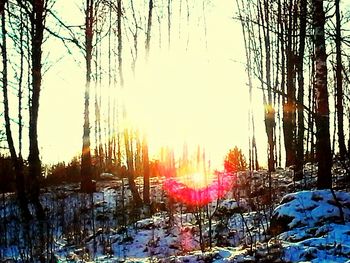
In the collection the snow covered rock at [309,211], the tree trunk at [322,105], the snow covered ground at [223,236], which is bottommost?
the snow covered ground at [223,236]

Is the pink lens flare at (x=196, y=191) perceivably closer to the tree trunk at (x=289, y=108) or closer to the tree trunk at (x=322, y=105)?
the tree trunk at (x=289, y=108)

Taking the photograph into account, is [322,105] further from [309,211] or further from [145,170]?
[145,170]

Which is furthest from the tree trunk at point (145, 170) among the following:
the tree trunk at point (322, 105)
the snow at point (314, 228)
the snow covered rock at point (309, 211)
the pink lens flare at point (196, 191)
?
the snow covered rock at point (309, 211)

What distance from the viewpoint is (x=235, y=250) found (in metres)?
7.43

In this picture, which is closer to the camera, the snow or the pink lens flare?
the snow

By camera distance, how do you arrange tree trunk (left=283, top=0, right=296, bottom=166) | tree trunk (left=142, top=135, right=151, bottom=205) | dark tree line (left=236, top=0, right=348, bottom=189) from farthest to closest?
1. tree trunk (left=142, top=135, right=151, bottom=205)
2. tree trunk (left=283, top=0, right=296, bottom=166)
3. dark tree line (left=236, top=0, right=348, bottom=189)

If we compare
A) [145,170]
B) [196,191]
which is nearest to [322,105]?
[196,191]

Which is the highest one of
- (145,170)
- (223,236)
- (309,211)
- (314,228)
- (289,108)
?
(289,108)

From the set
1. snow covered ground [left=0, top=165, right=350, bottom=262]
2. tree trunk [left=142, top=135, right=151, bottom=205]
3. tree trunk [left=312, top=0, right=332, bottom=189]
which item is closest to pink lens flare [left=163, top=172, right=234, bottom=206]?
snow covered ground [left=0, top=165, right=350, bottom=262]

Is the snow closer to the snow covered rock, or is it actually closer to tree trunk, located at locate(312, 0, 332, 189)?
the snow covered rock

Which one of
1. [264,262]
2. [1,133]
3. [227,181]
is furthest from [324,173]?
[1,133]

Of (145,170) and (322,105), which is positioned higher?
(322,105)

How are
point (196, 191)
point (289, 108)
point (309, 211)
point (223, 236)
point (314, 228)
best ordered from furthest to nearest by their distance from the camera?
point (289, 108), point (196, 191), point (223, 236), point (309, 211), point (314, 228)

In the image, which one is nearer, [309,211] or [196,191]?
[309,211]
